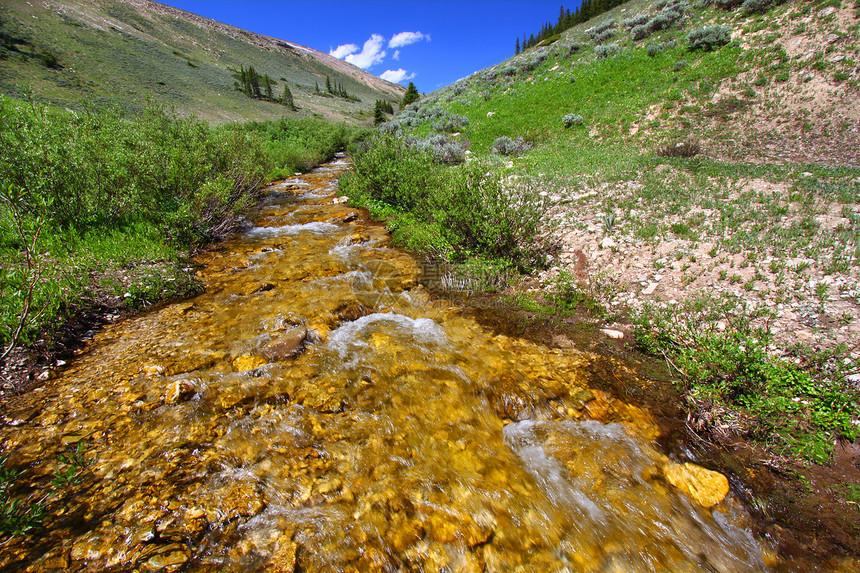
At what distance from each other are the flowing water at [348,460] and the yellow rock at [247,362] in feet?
0.11

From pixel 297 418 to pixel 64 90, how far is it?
5560 centimetres

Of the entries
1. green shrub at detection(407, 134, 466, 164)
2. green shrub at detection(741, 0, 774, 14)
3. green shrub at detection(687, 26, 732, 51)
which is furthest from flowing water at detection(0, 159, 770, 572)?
green shrub at detection(741, 0, 774, 14)

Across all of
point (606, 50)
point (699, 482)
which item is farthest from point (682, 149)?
point (606, 50)

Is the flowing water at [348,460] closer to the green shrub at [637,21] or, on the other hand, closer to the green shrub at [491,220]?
the green shrub at [491,220]

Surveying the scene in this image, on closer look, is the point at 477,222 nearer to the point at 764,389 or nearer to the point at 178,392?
the point at 764,389

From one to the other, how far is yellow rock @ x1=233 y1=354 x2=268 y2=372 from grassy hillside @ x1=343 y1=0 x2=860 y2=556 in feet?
15.4

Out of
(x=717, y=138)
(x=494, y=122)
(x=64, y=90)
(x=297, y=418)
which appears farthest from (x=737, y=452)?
(x=64, y=90)

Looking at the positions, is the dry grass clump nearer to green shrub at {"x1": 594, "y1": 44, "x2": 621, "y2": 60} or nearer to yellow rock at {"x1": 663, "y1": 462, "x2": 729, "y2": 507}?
green shrub at {"x1": 594, "y1": 44, "x2": 621, "y2": 60}

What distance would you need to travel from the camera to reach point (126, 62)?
54719mm

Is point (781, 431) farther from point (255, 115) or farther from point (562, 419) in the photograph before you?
point (255, 115)

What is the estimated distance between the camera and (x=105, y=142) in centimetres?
899

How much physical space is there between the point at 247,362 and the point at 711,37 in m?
29.0

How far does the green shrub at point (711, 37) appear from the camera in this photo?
19.7 m

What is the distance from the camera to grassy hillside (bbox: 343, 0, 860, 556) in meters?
4.19
